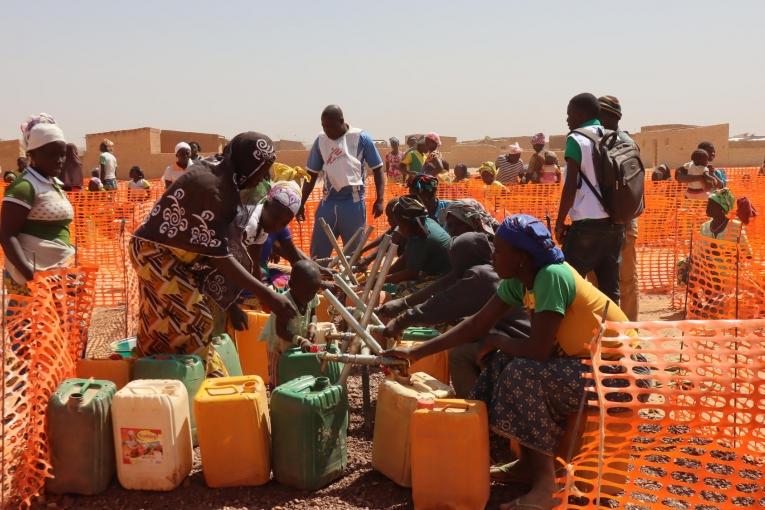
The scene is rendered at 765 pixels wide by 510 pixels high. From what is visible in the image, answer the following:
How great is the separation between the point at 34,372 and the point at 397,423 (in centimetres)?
183

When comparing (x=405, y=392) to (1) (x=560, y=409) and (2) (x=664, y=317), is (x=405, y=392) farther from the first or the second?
(2) (x=664, y=317)

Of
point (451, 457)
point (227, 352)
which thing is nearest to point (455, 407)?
point (451, 457)

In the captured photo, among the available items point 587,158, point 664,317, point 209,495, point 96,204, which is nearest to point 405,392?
point 209,495

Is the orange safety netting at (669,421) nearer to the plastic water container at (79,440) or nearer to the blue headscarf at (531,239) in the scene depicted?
the blue headscarf at (531,239)

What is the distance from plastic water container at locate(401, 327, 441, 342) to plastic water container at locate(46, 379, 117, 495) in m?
1.96

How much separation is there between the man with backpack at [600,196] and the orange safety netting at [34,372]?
131 inches

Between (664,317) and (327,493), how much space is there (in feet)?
18.7

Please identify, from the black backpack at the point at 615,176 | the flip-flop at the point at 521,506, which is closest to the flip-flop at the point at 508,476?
the flip-flop at the point at 521,506

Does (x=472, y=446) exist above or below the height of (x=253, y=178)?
below

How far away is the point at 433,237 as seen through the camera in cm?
559

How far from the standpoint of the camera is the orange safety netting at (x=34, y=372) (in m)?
3.79

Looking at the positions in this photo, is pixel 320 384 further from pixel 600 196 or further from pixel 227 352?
pixel 600 196

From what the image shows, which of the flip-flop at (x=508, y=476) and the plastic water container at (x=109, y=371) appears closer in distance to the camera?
the flip-flop at (x=508, y=476)

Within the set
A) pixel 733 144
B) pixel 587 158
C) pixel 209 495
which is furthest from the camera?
pixel 733 144
